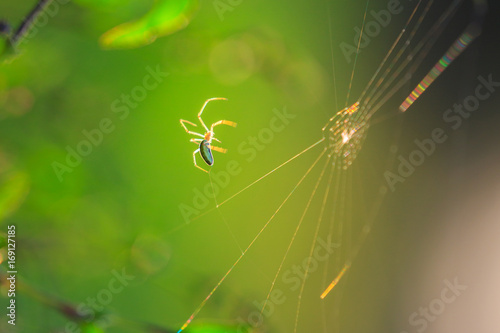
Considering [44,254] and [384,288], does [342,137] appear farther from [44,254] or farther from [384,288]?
[44,254]

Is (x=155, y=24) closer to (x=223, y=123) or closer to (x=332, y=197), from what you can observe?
(x=223, y=123)

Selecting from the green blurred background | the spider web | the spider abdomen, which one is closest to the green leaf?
the green blurred background

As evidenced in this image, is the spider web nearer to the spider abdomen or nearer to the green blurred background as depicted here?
the green blurred background

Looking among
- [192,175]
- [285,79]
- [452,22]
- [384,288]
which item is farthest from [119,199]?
[452,22]

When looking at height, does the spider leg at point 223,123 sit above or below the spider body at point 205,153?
above

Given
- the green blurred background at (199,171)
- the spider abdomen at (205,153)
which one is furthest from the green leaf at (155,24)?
the spider abdomen at (205,153)

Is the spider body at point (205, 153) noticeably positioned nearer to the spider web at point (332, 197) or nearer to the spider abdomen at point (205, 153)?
the spider abdomen at point (205, 153)

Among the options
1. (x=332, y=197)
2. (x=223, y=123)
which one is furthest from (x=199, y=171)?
(x=332, y=197)
